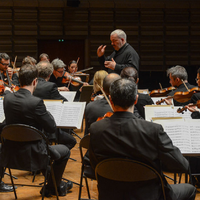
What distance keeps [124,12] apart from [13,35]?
316cm

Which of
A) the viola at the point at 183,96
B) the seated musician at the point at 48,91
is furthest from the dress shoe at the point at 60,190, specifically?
the viola at the point at 183,96

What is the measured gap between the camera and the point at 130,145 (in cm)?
148

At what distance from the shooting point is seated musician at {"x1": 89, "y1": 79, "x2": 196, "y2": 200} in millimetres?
1478

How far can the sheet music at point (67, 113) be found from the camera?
261cm

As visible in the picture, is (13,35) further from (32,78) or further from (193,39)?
(32,78)

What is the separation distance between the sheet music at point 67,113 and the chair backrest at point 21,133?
44 cm

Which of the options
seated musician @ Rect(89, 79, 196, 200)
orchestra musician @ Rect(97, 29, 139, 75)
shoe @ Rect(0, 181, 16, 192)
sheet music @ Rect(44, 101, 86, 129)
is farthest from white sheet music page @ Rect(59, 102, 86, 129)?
orchestra musician @ Rect(97, 29, 139, 75)

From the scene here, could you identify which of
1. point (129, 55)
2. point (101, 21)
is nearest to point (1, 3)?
point (101, 21)

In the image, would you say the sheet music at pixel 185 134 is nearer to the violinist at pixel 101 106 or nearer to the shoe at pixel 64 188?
the violinist at pixel 101 106

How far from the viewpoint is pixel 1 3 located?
7727mm

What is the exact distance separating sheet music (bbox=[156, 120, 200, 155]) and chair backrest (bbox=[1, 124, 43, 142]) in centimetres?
96

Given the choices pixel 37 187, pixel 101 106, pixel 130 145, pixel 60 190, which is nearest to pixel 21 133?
pixel 101 106

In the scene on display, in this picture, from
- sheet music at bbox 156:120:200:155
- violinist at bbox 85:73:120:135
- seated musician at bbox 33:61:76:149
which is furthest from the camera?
seated musician at bbox 33:61:76:149

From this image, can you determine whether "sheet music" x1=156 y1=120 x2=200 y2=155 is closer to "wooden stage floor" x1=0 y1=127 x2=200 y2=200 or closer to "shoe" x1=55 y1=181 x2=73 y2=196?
"wooden stage floor" x1=0 y1=127 x2=200 y2=200
